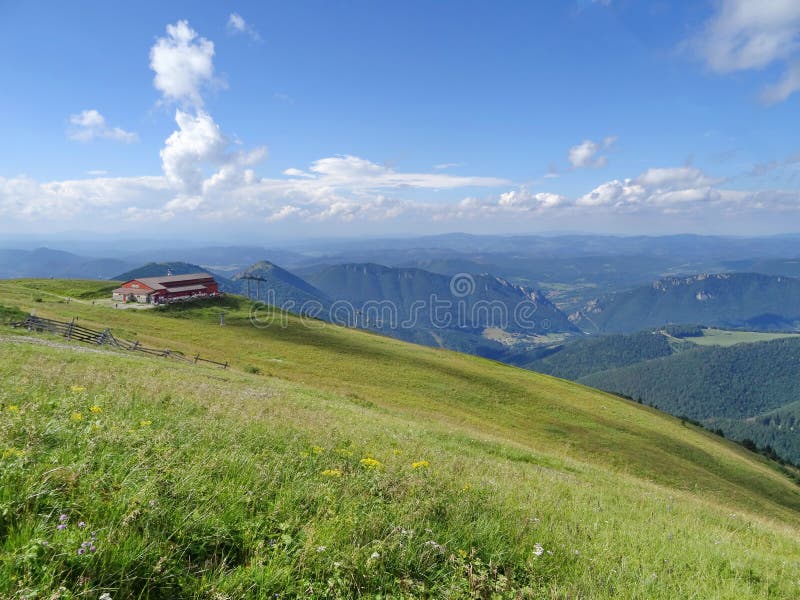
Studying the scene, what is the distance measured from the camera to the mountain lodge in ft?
270

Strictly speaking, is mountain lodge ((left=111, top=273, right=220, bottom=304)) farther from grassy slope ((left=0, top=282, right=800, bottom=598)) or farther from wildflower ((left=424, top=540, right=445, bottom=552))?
wildflower ((left=424, top=540, right=445, bottom=552))

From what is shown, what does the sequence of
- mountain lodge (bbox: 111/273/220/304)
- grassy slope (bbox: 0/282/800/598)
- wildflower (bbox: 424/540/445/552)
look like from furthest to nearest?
1. mountain lodge (bbox: 111/273/220/304)
2. wildflower (bbox: 424/540/445/552)
3. grassy slope (bbox: 0/282/800/598)

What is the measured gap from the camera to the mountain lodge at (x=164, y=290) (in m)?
82.4

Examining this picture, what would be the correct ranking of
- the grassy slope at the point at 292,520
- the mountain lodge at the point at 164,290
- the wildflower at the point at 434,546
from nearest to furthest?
the grassy slope at the point at 292,520
the wildflower at the point at 434,546
the mountain lodge at the point at 164,290

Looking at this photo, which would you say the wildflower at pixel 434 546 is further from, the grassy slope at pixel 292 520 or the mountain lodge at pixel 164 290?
the mountain lodge at pixel 164 290

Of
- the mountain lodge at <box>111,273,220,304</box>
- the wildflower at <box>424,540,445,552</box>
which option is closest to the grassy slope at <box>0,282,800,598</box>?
the wildflower at <box>424,540,445,552</box>

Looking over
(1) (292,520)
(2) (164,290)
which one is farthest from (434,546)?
(2) (164,290)

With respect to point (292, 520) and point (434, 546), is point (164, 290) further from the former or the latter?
point (434, 546)

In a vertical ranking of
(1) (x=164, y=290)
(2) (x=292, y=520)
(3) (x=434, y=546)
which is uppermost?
(2) (x=292, y=520)

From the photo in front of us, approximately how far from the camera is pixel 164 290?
8519 centimetres


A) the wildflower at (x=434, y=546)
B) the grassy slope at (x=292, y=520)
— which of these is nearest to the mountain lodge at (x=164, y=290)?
the grassy slope at (x=292, y=520)

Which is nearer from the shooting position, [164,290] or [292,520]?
[292,520]

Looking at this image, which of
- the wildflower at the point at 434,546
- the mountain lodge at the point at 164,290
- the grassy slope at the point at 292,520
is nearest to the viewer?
the grassy slope at the point at 292,520

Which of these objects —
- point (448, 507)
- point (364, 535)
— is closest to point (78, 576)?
point (364, 535)
